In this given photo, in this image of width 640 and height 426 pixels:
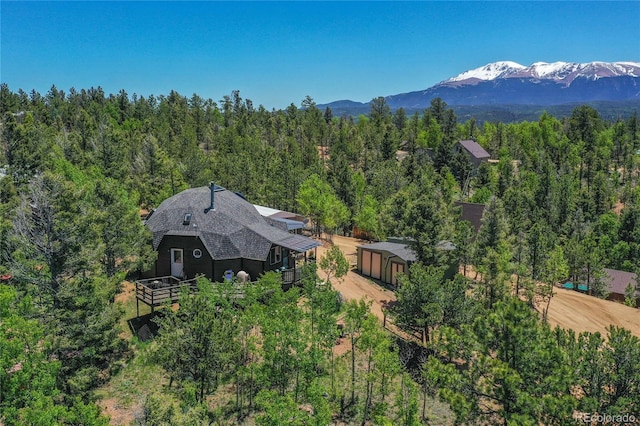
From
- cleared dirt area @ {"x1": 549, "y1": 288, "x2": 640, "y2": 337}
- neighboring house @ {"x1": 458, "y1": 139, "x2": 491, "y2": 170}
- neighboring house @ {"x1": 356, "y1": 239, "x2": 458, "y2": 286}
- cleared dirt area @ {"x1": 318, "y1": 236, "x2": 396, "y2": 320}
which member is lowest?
cleared dirt area @ {"x1": 549, "y1": 288, "x2": 640, "y2": 337}

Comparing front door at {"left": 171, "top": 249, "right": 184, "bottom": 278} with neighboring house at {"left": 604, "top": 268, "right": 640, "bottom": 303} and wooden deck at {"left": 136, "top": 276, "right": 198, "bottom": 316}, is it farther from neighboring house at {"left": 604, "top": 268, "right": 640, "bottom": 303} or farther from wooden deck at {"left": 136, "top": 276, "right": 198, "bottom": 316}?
neighboring house at {"left": 604, "top": 268, "right": 640, "bottom": 303}

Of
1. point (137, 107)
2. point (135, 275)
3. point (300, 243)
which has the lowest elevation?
point (135, 275)

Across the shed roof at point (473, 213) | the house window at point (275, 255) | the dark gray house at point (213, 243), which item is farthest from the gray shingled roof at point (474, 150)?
→ the house window at point (275, 255)

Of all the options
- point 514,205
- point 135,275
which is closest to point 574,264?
point 514,205

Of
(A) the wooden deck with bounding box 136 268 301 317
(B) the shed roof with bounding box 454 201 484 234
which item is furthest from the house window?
(B) the shed roof with bounding box 454 201 484 234

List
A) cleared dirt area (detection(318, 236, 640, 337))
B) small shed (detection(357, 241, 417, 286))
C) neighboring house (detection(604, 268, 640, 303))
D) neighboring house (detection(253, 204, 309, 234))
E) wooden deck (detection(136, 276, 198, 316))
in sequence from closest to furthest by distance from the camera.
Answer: wooden deck (detection(136, 276, 198, 316)) < cleared dirt area (detection(318, 236, 640, 337)) < small shed (detection(357, 241, 417, 286)) < neighboring house (detection(253, 204, 309, 234)) < neighboring house (detection(604, 268, 640, 303))

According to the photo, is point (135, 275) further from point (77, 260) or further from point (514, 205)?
point (514, 205)
